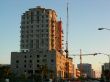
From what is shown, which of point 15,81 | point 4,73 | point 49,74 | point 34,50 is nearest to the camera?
point 15,81

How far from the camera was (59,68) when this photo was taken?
194 metres

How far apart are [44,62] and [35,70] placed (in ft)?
20.3

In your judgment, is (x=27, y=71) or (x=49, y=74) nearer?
(x=49, y=74)

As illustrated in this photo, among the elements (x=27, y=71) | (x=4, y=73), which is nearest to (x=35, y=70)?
(x=27, y=71)

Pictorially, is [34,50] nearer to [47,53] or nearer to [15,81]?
[47,53]

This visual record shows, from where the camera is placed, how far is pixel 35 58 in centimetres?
18550

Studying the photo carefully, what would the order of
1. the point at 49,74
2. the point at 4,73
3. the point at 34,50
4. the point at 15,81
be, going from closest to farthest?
the point at 15,81 → the point at 4,73 → the point at 49,74 → the point at 34,50

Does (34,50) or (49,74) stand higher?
(34,50)

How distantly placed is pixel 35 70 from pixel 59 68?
54.3ft

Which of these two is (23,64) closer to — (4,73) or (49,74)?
(49,74)

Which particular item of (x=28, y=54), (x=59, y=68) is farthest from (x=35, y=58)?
(x=59, y=68)

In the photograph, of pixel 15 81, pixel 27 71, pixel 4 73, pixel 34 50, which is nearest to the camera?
pixel 15 81

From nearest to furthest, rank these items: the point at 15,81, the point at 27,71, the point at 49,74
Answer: the point at 15,81
the point at 49,74
the point at 27,71

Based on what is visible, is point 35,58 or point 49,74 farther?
point 35,58
